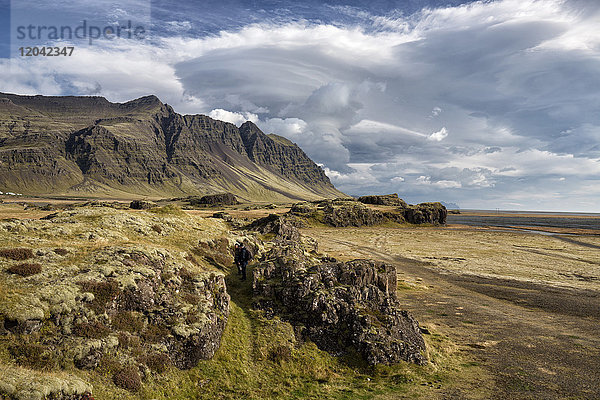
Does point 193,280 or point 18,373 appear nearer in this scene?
point 18,373

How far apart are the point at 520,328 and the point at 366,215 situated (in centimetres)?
13940

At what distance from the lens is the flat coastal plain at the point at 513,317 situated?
21188 millimetres

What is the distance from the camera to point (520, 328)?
3170 centimetres

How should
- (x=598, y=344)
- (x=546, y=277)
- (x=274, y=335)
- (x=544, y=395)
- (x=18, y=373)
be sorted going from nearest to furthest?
1. (x=18, y=373)
2. (x=544, y=395)
3. (x=274, y=335)
4. (x=598, y=344)
5. (x=546, y=277)

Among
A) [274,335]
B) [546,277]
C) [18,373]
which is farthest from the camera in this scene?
[546,277]

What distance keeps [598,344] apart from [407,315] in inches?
740

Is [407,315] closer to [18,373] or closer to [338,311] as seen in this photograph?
[338,311]

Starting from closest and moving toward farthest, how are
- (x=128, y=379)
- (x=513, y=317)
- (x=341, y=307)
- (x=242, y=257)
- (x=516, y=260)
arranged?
(x=128, y=379) < (x=341, y=307) < (x=242, y=257) < (x=513, y=317) < (x=516, y=260)

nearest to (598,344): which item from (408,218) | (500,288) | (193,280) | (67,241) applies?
(500,288)

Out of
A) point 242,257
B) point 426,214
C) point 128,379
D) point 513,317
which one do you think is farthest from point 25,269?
point 426,214

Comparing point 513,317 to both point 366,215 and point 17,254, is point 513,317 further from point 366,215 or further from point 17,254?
point 366,215

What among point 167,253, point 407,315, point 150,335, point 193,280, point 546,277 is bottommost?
point 546,277

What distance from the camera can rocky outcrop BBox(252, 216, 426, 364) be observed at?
23.3 meters

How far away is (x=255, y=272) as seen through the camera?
2873cm
